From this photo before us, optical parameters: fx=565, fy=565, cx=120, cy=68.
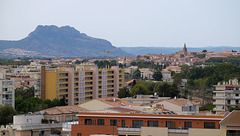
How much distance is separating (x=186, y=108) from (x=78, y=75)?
1186 inches

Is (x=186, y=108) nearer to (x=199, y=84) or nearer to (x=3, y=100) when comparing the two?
(x=3, y=100)

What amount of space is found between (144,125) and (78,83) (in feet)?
156

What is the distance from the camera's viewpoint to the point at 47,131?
33469mm

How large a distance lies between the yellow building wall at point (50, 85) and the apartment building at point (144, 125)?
141 feet

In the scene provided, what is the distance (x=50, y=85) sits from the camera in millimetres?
67500

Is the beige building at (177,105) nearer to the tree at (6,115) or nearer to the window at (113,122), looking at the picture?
the tree at (6,115)

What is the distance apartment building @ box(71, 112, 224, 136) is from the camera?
2300 centimetres

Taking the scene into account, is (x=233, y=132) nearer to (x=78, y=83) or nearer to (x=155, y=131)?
(x=155, y=131)

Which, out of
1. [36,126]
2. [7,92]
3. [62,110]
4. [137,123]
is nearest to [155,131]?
[137,123]

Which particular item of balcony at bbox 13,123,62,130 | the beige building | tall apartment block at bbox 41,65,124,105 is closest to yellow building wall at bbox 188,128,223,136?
balcony at bbox 13,123,62,130

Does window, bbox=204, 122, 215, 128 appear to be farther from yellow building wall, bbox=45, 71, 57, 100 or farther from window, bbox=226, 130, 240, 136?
yellow building wall, bbox=45, 71, 57, 100

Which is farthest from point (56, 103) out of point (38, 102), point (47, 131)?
point (47, 131)

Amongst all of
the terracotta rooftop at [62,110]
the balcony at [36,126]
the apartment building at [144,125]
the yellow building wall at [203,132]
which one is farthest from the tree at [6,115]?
the yellow building wall at [203,132]

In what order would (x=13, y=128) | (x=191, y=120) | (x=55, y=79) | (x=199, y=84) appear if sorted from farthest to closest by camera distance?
1. (x=199, y=84)
2. (x=55, y=79)
3. (x=13, y=128)
4. (x=191, y=120)
